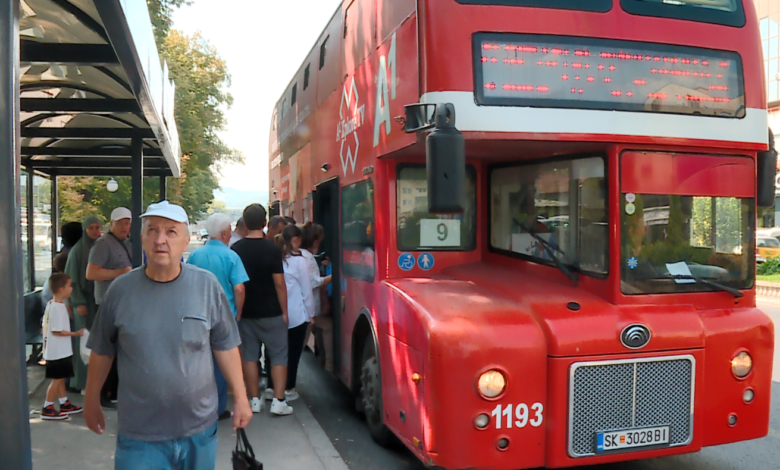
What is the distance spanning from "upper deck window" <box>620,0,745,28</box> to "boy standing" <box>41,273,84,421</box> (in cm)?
509

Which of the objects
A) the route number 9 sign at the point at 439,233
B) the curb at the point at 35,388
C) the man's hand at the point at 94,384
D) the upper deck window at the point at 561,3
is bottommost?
the curb at the point at 35,388

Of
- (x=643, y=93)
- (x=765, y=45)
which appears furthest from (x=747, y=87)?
(x=765, y=45)

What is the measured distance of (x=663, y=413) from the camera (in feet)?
14.6

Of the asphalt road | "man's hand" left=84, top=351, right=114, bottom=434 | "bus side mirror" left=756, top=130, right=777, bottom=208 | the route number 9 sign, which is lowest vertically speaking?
the asphalt road

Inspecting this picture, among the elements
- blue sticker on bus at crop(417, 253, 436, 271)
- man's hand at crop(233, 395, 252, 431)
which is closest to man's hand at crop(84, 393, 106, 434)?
man's hand at crop(233, 395, 252, 431)

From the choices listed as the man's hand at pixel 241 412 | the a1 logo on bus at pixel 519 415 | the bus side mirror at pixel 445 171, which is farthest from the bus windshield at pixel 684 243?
the man's hand at pixel 241 412

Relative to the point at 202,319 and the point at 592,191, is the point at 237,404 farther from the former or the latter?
the point at 592,191

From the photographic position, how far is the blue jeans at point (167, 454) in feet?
9.95

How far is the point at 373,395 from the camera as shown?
5.74 metres

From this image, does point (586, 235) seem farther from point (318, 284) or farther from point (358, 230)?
point (318, 284)

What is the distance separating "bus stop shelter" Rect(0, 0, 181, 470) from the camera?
8.43ft

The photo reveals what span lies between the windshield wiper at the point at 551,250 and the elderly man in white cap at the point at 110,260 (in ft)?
12.0

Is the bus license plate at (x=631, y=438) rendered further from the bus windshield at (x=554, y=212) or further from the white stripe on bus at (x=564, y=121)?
the white stripe on bus at (x=564, y=121)

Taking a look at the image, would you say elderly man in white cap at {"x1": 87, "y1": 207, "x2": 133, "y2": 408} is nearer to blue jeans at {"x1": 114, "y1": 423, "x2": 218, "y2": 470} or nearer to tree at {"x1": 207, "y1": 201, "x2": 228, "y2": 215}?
tree at {"x1": 207, "y1": 201, "x2": 228, "y2": 215}
